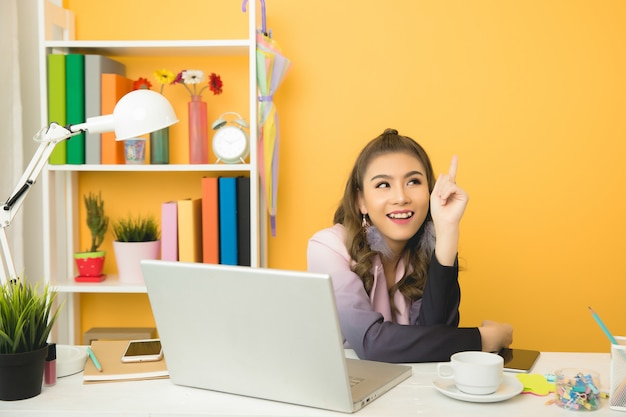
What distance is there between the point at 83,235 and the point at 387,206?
1.50 metres

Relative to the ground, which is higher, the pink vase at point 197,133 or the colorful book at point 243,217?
the pink vase at point 197,133

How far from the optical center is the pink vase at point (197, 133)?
2.85m

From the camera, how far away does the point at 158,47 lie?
282 cm

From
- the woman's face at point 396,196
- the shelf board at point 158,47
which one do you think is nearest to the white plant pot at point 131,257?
the shelf board at point 158,47

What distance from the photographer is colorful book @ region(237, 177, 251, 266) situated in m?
2.79

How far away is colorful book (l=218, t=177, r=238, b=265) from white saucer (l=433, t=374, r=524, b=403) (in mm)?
1413

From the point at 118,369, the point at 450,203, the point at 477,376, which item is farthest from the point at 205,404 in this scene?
the point at 450,203

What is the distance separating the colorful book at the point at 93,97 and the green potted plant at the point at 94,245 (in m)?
0.24

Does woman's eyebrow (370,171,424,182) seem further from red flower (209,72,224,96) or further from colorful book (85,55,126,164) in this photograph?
colorful book (85,55,126,164)

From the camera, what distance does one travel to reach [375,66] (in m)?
3.01

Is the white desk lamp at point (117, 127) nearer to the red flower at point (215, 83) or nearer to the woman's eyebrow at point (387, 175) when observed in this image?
the woman's eyebrow at point (387, 175)

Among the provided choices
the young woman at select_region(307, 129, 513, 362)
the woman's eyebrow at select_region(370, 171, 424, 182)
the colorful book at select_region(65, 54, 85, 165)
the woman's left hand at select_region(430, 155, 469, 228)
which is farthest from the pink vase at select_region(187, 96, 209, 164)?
the woman's left hand at select_region(430, 155, 469, 228)

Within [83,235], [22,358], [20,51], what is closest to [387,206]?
[22,358]

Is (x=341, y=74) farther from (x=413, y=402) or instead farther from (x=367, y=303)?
(x=413, y=402)
